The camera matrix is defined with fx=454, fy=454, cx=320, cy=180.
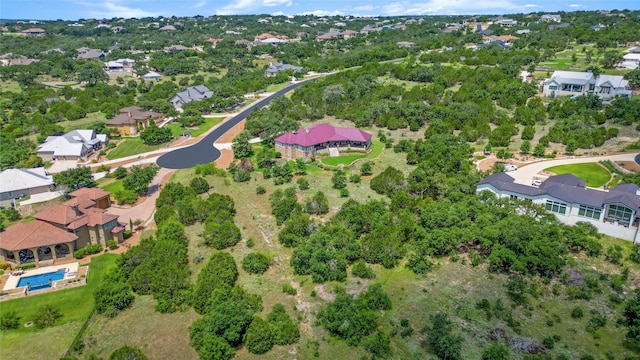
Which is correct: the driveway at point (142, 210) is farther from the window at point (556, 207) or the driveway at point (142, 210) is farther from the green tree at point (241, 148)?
the window at point (556, 207)

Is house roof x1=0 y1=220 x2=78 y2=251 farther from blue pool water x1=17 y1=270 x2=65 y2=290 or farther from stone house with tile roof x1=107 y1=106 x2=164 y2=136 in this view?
stone house with tile roof x1=107 y1=106 x2=164 y2=136

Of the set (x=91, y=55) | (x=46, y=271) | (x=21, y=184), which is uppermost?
(x=91, y=55)

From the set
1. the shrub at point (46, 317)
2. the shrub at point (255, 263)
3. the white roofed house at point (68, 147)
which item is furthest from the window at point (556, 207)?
the white roofed house at point (68, 147)

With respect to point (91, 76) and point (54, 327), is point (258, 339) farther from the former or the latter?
point (91, 76)

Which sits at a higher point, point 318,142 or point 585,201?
point 585,201

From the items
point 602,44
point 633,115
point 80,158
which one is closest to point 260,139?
point 80,158

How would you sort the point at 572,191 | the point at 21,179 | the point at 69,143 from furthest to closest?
the point at 69,143
the point at 21,179
the point at 572,191

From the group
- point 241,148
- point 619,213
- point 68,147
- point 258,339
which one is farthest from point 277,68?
point 258,339
